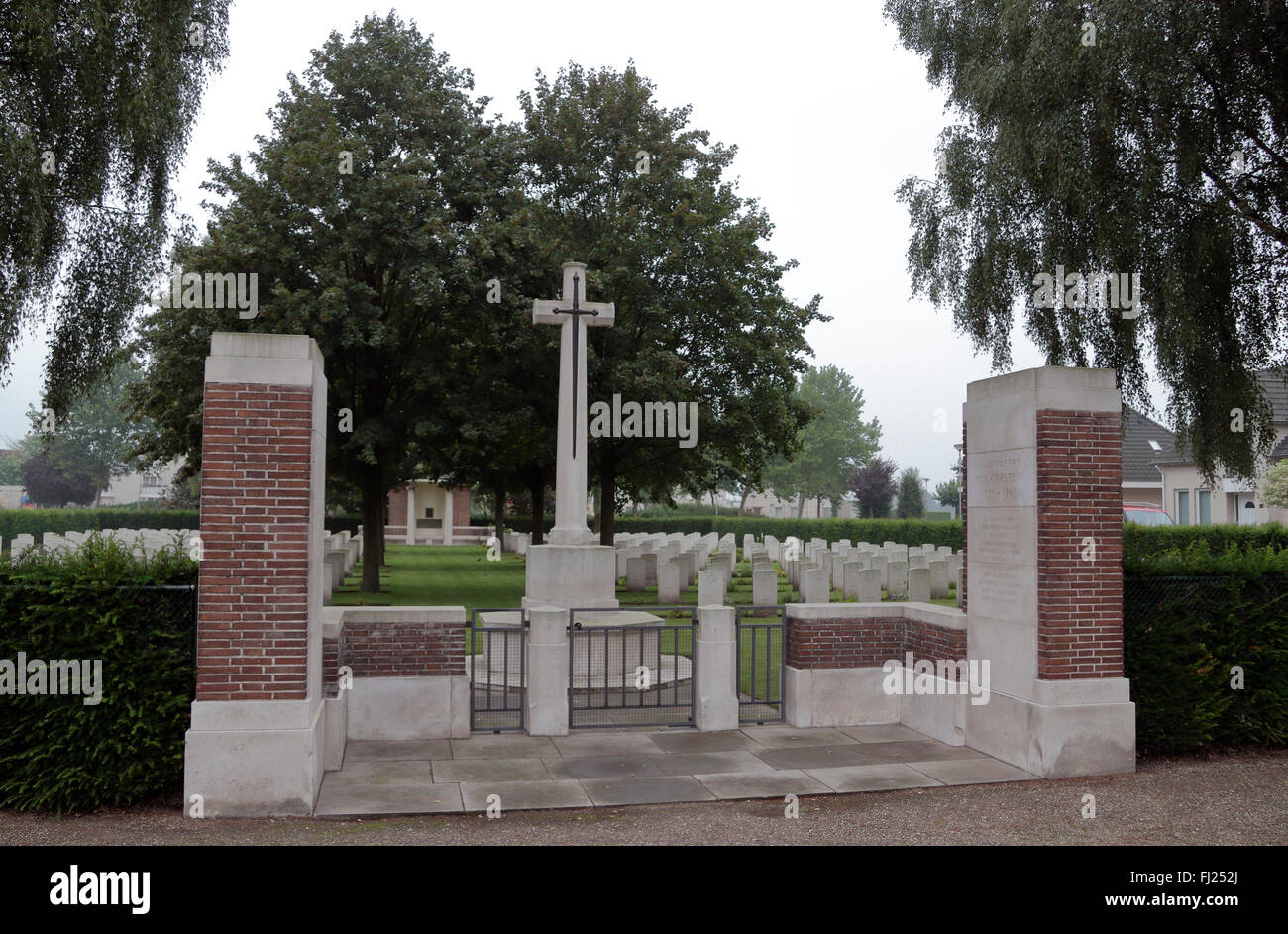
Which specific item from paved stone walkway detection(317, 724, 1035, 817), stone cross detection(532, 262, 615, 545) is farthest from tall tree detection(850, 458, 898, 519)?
paved stone walkway detection(317, 724, 1035, 817)

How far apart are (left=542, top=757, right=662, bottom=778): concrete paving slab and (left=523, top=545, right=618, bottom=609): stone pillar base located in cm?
414

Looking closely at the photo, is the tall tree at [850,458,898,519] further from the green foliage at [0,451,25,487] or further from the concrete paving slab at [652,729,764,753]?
the green foliage at [0,451,25,487]

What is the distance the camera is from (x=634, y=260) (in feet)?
70.4

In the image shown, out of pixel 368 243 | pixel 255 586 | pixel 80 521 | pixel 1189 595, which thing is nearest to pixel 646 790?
pixel 255 586

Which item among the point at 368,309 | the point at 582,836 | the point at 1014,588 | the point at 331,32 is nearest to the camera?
the point at 582,836

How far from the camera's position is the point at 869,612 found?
9.19 metres

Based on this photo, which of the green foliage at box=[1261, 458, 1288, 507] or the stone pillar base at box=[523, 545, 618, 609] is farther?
the green foliage at box=[1261, 458, 1288, 507]

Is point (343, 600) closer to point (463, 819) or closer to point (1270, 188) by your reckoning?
point (463, 819)

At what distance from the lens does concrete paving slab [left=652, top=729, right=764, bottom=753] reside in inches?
320

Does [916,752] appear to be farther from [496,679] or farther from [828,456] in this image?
[828,456]

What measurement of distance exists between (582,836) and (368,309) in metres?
13.9

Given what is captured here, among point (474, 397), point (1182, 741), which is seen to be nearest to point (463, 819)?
point (1182, 741)

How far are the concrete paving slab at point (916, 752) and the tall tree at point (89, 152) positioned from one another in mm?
10479

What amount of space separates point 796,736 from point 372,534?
14607 millimetres
